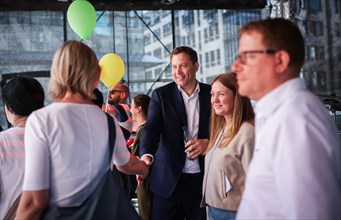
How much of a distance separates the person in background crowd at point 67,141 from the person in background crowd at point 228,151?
69cm

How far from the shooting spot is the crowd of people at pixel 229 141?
108 centimetres

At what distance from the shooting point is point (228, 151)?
1.98 m

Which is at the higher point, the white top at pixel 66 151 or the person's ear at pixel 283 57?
the person's ear at pixel 283 57

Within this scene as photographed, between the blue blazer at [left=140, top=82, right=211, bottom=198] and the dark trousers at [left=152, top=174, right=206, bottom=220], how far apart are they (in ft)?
0.15

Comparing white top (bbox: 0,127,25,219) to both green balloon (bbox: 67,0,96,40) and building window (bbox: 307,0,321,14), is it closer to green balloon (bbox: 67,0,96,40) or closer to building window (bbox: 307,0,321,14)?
green balloon (bbox: 67,0,96,40)

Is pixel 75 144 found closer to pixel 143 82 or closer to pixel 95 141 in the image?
pixel 95 141

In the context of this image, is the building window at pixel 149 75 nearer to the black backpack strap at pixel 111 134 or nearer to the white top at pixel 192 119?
the white top at pixel 192 119

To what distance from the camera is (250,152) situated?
194cm

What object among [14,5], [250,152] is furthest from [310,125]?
[14,5]

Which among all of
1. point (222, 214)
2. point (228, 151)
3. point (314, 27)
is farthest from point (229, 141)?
point (314, 27)

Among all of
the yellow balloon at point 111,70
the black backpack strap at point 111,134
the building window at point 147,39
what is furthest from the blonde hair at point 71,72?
the building window at point 147,39

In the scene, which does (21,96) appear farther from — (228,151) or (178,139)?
(178,139)

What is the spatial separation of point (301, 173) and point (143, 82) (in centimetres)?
562

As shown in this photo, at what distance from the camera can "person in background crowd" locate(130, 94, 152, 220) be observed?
9.92ft
